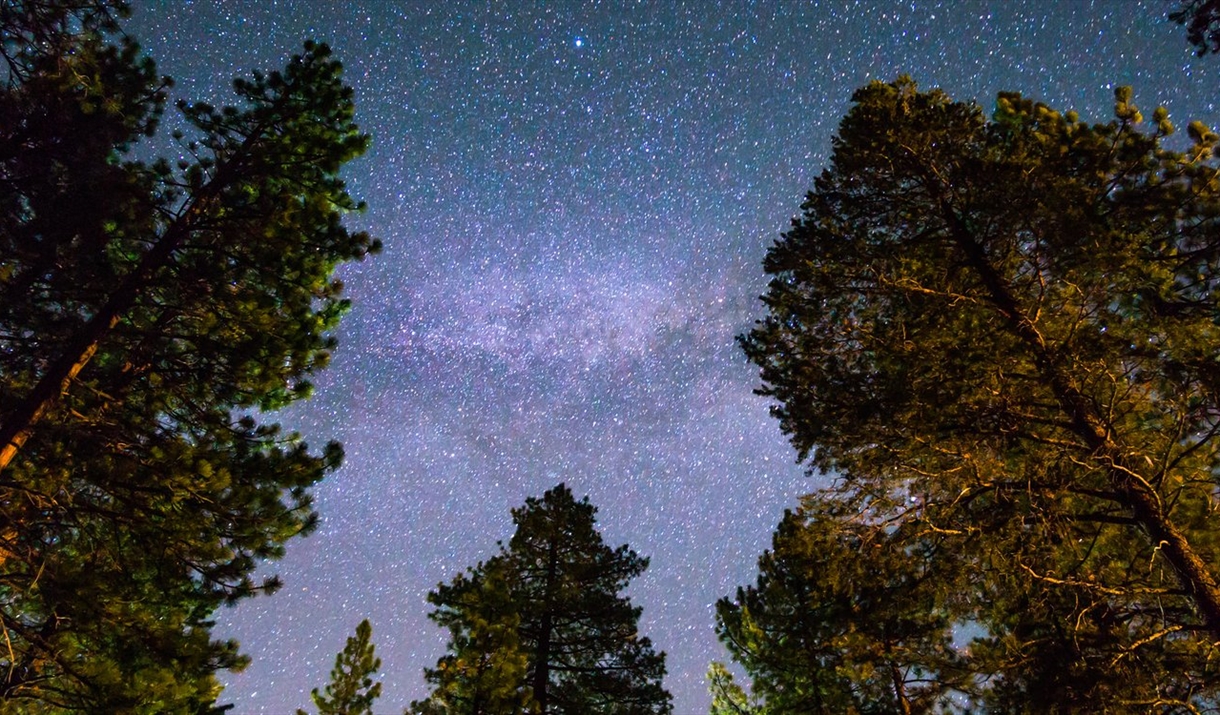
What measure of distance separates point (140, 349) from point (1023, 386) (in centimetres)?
1076

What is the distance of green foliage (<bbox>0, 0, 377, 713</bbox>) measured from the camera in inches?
234

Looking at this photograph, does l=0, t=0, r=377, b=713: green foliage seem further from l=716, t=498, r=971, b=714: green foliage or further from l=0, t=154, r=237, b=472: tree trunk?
l=716, t=498, r=971, b=714: green foliage

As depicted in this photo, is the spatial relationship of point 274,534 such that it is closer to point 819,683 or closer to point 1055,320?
point 1055,320

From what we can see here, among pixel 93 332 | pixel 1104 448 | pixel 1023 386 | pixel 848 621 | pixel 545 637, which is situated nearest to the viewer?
pixel 1104 448

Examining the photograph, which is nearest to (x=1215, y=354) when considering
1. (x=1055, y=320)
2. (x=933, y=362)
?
(x=1055, y=320)

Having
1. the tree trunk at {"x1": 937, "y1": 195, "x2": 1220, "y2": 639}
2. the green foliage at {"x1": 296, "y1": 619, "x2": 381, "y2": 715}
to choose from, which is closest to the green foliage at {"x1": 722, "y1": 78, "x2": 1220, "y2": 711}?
the tree trunk at {"x1": 937, "y1": 195, "x2": 1220, "y2": 639}

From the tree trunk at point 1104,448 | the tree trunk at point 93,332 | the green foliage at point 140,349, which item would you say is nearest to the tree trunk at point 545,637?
the green foliage at point 140,349

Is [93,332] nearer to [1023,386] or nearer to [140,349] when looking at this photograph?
[140,349]

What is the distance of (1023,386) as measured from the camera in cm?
737

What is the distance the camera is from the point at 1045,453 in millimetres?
6871

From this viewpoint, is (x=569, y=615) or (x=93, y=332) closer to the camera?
(x=93, y=332)

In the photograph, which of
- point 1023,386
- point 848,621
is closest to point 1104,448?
point 1023,386

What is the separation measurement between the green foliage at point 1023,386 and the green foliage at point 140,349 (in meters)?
6.83

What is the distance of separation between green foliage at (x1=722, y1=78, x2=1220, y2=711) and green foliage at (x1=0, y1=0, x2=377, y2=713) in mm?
6832
